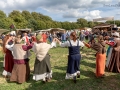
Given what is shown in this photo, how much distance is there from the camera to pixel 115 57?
6.11m

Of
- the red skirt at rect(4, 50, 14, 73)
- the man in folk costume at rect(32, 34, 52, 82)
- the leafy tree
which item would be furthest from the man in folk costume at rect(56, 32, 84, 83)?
the leafy tree

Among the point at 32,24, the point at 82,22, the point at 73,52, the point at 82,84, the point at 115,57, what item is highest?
the point at 82,22

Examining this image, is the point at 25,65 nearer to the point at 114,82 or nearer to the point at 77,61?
the point at 77,61

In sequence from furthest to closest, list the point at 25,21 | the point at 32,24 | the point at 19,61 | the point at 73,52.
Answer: the point at 32,24, the point at 25,21, the point at 19,61, the point at 73,52

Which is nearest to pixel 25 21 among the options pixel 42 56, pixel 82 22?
pixel 82 22

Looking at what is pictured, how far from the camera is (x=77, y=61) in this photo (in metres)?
5.02

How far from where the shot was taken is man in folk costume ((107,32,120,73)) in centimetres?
592

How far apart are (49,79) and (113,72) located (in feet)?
8.89

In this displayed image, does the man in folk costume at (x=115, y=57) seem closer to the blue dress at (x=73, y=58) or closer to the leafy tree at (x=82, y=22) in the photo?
the blue dress at (x=73, y=58)

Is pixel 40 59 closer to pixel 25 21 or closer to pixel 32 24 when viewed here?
pixel 25 21

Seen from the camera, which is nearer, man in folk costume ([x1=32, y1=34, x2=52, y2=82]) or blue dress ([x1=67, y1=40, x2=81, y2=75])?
man in folk costume ([x1=32, y1=34, x2=52, y2=82])

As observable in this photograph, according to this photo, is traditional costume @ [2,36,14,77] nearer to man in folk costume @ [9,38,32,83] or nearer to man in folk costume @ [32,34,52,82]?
man in folk costume @ [9,38,32,83]

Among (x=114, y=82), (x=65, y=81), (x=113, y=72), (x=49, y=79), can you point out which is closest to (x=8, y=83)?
(x=49, y=79)

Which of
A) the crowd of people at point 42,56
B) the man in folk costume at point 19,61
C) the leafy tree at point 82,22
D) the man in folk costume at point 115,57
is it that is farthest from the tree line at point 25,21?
the man in folk costume at point 19,61
